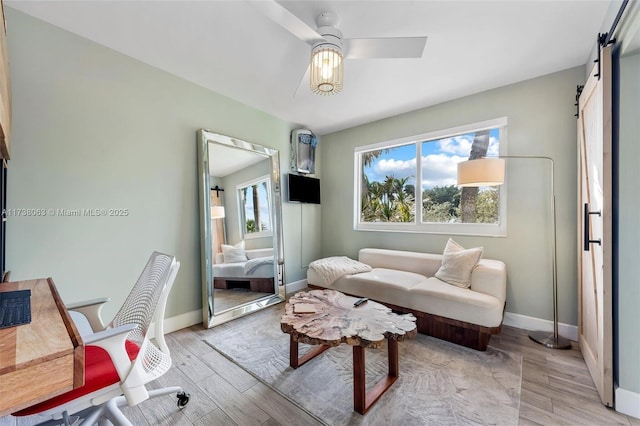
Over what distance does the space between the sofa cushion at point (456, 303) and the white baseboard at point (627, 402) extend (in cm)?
73

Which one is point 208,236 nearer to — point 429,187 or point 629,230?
point 429,187

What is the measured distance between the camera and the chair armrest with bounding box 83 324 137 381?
3.27ft

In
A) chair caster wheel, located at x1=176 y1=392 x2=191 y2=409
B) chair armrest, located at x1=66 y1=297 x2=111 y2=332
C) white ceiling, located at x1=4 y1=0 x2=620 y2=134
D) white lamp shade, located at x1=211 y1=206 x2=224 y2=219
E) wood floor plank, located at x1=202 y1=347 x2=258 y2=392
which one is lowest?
wood floor plank, located at x1=202 y1=347 x2=258 y2=392

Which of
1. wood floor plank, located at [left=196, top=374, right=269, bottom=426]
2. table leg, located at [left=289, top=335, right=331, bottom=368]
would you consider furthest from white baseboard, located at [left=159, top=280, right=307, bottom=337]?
table leg, located at [left=289, top=335, right=331, bottom=368]

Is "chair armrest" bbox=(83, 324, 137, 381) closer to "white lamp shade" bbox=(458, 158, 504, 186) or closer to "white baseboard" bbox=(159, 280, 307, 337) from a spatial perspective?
"white baseboard" bbox=(159, 280, 307, 337)

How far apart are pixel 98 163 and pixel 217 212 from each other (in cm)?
110

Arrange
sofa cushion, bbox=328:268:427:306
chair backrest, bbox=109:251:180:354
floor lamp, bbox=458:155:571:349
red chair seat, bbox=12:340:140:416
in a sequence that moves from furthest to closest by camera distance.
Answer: sofa cushion, bbox=328:268:427:306
floor lamp, bbox=458:155:571:349
chair backrest, bbox=109:251:180:354
red chair seat, bbox=12:340:140:416

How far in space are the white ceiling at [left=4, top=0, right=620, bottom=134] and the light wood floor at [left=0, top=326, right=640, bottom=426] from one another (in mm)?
2365

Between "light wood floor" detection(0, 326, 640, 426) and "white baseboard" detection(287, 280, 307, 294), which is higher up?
"white baseboard" detection(287, 280, 307, 294)

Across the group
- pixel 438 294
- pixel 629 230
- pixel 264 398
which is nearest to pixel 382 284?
pixel 438 294

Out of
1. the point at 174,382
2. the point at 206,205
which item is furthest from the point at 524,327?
the point at 206,205

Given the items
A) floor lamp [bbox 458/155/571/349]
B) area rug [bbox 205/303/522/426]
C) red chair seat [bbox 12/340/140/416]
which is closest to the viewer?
red chair seat [bbox 12/340/140/416]

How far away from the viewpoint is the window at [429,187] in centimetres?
295

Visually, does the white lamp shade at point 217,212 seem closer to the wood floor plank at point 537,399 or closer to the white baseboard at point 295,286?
the white baseboard at point 295,286
